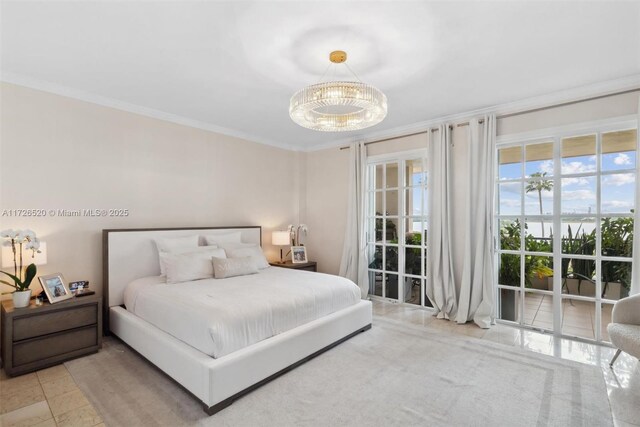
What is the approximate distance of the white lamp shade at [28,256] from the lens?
9.10 feet

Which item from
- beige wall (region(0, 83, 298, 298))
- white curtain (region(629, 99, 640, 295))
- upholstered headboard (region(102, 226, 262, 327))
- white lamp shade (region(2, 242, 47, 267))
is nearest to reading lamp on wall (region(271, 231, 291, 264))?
beige wall (region(0, 83, 298, 298))

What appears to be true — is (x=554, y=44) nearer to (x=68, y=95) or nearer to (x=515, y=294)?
(x=515, y=294)

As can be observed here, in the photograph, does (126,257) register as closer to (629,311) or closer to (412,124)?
(412,124)

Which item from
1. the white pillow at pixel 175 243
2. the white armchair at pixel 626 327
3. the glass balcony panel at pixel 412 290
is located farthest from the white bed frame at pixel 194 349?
the white armchair at pixel 626 327

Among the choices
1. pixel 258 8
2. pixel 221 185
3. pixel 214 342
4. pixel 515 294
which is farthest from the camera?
pixel 221 185

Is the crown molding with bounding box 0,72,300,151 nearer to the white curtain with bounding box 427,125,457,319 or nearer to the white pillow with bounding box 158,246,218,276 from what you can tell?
the white pillow with bounding box 158,246,218,276

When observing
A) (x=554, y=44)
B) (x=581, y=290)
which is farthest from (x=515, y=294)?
(x=554, y=44)

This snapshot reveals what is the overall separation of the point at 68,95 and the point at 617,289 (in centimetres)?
586

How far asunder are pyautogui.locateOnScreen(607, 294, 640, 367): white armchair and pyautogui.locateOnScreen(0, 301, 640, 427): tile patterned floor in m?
0.23

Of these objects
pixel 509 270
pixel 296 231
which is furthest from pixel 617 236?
pixel 296 231

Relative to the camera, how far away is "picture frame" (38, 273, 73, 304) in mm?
2809

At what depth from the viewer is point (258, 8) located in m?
2.01

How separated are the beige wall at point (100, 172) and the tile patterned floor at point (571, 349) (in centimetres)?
283

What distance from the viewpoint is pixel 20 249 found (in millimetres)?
2791
